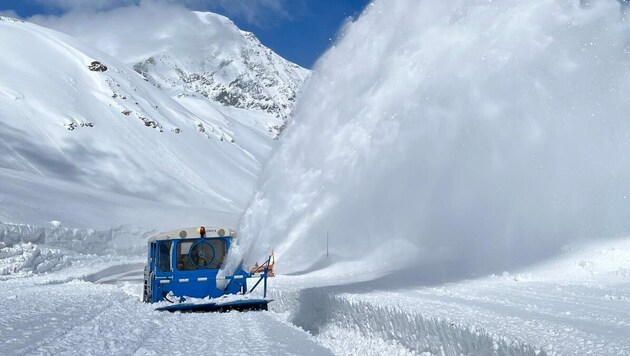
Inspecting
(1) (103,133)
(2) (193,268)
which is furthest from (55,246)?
(1) (103,133)

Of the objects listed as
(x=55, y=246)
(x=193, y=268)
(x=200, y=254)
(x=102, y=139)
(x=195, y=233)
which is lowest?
(x=193, y=268)

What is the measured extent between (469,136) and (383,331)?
9.37m

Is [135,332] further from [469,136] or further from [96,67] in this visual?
[96,67]

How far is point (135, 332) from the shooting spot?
33.3 ft

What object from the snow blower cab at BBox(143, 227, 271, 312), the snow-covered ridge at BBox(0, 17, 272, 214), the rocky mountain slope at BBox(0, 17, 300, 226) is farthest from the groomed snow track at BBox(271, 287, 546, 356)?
the snow-covered ridge at BBox(0, 17, 272, 214)

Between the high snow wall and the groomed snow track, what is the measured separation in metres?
1.74

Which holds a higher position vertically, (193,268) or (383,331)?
(193,268)

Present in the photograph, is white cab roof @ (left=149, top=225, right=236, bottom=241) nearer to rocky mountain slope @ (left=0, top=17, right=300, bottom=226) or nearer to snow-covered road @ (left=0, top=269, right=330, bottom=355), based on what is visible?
snow-covered road @ (left=0, top=269, right=330, bottom=355)

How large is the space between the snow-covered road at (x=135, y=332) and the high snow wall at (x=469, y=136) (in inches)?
86.6

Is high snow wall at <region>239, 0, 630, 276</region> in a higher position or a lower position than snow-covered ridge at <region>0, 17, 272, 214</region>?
lower

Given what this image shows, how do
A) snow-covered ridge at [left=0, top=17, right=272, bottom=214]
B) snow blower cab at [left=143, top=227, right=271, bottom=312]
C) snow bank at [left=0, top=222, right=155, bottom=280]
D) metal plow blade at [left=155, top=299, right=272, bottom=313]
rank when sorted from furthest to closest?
snow-covered ridge at [left=0, top=17, right=272, bottom=214] → snow bank at [left=0, top=222, right=155, bottom=280] → snow blower cab at [left=143, top=227, right=271, bottom=312] → metal plow blade at [left=155, top=299, right=272, bottom=313]

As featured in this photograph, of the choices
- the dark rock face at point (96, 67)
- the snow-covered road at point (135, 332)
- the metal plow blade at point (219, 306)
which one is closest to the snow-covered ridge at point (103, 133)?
the dark rock face at point (96, 67)

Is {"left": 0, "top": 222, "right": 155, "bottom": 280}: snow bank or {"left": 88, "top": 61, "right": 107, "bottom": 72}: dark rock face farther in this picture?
{"left": 88, "top": 61, "right": 107, "bottom": 72}: dark rock face

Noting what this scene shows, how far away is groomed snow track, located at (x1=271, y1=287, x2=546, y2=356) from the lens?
7.38m
